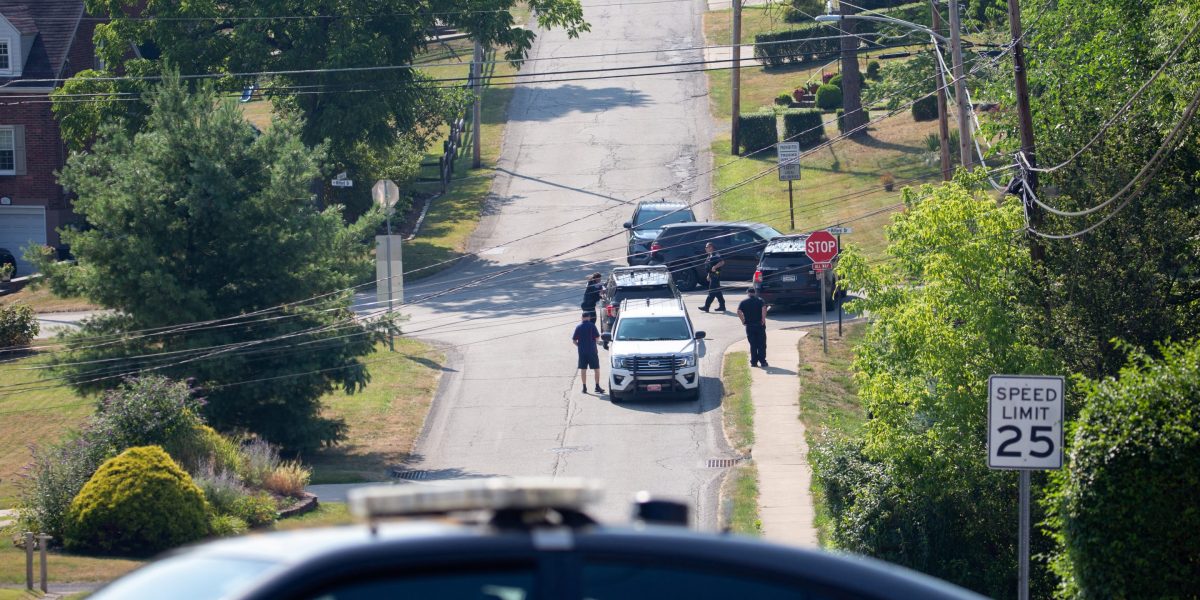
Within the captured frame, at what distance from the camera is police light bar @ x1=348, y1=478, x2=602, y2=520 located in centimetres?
304

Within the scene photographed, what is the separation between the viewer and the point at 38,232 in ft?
152

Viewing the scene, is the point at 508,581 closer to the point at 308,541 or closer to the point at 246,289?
the point at 308,541

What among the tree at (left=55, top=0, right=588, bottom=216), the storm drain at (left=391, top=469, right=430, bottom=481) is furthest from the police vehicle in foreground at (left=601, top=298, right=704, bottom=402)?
the tree at (left=55, top=0, right=588, bottom=216)

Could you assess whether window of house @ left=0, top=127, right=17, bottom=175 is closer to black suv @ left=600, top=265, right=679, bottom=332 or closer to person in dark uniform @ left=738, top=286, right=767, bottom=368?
black suv @ left=600, top=265, right=679, bottom=332

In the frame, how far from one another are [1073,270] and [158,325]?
52.9 ft

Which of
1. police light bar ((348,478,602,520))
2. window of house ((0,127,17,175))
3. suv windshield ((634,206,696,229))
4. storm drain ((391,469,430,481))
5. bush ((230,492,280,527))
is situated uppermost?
window of house ((0,127,17,175))

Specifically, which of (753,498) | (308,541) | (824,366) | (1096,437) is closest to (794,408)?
(824,366)

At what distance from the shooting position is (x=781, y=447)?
22.5 meters

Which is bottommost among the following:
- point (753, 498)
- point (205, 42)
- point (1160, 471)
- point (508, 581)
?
point (753, 498)

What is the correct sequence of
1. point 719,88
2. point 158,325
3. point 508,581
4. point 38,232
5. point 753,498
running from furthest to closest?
point 719,88, point 38,232, point 158,325, point 753,498, point 508,581

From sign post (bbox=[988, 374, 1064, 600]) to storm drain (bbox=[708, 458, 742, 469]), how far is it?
11371 millimetres

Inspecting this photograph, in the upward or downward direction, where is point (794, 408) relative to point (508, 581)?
downward

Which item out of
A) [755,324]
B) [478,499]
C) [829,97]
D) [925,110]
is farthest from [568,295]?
[478,499]

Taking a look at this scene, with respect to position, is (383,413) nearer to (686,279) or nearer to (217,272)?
(217,272)
